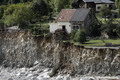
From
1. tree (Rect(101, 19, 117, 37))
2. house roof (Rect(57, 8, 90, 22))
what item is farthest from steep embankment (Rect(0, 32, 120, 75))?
tree (Rect(101, 19, 117, 37))

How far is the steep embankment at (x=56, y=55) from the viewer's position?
39.8 metres

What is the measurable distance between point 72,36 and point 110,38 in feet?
23.1

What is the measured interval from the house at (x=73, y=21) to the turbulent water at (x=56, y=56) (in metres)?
4.39

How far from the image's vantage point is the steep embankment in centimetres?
3978

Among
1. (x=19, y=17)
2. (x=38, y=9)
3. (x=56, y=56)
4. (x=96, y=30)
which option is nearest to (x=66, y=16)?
(x=96, y=30)

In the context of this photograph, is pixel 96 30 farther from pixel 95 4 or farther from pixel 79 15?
pixel 95 4

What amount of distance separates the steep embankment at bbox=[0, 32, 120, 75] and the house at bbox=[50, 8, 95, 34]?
14.9 ft

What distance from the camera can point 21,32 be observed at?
50094 mm

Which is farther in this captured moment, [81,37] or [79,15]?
[79,15]

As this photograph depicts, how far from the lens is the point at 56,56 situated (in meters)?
45.1

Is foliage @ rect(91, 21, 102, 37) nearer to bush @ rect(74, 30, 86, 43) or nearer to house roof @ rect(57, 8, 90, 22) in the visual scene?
house roof @ rect(57, 8, 90, 22)

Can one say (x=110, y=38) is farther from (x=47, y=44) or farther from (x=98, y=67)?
(x=47, y=44)

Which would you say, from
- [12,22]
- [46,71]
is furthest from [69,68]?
[12,22]

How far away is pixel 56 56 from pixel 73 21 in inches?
317
